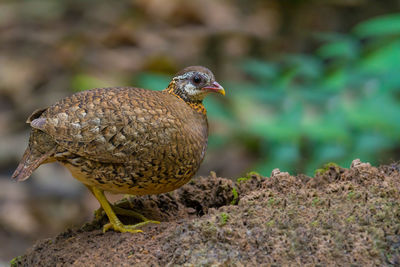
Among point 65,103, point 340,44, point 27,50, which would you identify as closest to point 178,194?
point 65,103

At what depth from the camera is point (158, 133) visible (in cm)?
334

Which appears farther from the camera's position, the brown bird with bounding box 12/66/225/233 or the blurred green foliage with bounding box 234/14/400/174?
the blurred green foliage with bounding box 234/14/400/174

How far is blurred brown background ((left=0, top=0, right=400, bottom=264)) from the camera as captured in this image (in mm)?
7676

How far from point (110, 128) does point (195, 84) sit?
2.75ft

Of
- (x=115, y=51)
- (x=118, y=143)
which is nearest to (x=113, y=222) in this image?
(x=118, y=143)

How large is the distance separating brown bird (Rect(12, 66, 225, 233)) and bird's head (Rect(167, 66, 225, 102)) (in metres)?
0.32

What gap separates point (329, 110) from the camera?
5977 mm

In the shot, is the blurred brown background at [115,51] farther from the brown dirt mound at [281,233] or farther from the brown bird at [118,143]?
the brown dirt mound at [281,233]

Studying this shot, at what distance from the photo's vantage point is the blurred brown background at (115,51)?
25.2 ft

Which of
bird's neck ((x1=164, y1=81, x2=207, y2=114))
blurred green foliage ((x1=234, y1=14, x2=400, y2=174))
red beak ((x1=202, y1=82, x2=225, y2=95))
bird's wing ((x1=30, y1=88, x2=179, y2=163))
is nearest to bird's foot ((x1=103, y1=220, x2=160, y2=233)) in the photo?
bird's wing ((x1=30, y1=88, x2=179, y2=163))

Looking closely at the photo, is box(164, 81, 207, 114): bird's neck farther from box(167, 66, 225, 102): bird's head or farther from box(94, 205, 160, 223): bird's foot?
box(94, 205, 160, 223): bird's foot

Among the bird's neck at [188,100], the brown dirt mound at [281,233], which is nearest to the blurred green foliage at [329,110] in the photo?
the bird's neck at [188,100]

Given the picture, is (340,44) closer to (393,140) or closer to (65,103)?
(393,140)

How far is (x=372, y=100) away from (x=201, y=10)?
4.86 metres
